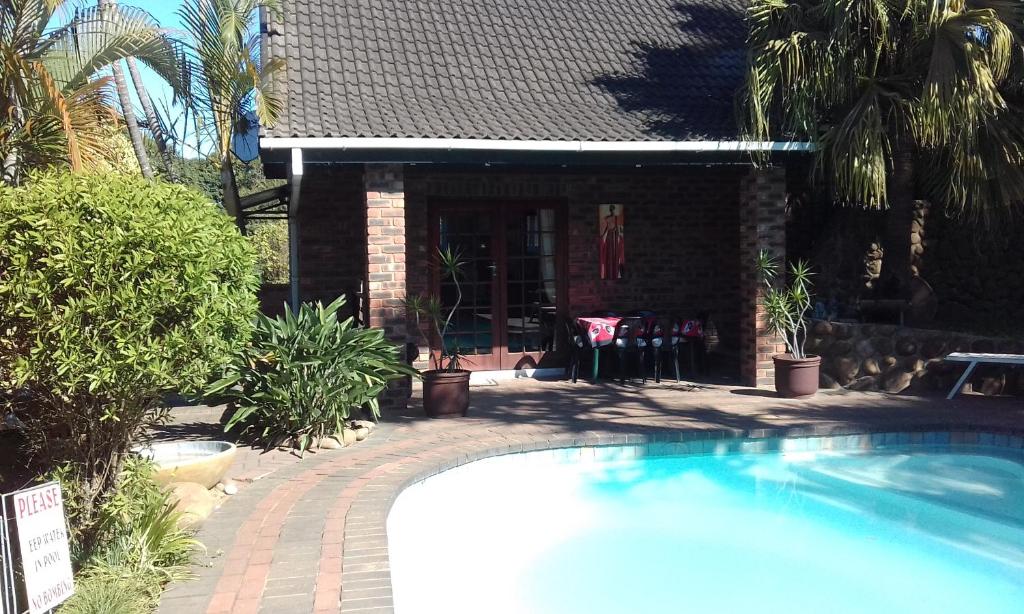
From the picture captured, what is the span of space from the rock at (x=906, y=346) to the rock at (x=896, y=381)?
22 centimetres

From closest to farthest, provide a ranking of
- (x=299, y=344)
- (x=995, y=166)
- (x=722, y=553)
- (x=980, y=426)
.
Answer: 1. (x=722, y=553)
2. (x=299, y=344)
3. (x=980, y=426)
4. (x=995, y=166)

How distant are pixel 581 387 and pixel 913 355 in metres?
3.85

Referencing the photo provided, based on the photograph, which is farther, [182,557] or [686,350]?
[686,350]

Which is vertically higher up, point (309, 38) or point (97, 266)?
point (309, 38)

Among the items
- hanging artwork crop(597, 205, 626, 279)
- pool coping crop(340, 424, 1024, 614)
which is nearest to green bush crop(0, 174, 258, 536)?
A: pool coping crop(340, 424, 1024, 614)

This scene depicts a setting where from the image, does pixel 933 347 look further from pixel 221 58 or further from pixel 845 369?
pixel 221 58

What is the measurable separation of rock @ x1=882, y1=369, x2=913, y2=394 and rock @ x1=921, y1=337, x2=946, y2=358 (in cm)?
30

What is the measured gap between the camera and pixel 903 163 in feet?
33.6

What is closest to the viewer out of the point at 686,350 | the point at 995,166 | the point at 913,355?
the point at 995,166

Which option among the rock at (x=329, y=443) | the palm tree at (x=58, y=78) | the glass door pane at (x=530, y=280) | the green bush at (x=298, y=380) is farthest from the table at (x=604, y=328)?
the palm tree at (x=58, y=78)

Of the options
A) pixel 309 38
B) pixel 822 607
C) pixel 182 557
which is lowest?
pixel 822 607

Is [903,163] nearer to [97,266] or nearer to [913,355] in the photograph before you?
[913,355]

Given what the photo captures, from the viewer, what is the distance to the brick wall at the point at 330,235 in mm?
11547

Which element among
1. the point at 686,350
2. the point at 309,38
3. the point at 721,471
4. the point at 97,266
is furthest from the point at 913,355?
the point at 97,266
